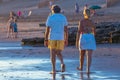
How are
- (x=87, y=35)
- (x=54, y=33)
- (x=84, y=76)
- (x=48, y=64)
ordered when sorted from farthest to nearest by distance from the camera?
(x=48, y=64) < (x=87, y=35) < (x=54, y=33) < (x=84, y=76)

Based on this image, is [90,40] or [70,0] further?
[70,0]

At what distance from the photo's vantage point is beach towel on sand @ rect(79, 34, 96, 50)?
14.0 meters

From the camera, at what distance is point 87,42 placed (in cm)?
1397

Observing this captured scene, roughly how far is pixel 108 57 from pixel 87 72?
4.37 metres

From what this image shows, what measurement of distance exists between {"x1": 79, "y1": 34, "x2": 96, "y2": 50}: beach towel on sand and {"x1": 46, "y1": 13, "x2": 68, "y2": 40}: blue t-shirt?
0.50 metres

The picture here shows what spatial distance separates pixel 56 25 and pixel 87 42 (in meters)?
0.86

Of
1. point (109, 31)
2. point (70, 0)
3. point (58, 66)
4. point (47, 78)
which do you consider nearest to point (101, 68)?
point (58, 66)

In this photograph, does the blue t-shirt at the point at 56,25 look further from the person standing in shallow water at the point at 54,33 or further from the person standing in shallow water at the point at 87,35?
the person standing in shallow water at the point at 87,35

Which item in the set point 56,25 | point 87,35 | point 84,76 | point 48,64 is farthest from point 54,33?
→ point 48,64

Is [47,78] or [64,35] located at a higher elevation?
[64,35]

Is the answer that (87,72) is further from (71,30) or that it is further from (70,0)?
(70,0)

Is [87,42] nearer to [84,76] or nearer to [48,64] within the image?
[84,76]

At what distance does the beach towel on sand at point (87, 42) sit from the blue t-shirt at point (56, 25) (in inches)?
19.7

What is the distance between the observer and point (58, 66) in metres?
15.6
